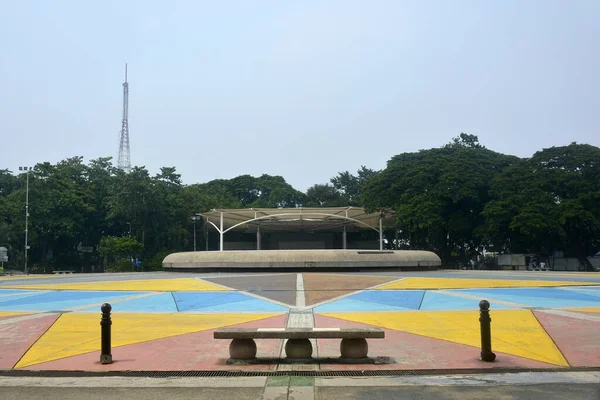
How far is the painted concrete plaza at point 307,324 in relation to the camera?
316 inches

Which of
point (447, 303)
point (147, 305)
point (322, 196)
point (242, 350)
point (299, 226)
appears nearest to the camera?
point (242, 350)

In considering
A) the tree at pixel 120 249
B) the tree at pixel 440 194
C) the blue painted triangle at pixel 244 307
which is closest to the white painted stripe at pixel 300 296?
the blue painted triangle at pixel 244 307

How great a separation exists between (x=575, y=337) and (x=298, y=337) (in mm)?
5396

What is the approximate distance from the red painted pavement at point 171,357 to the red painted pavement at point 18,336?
0.80m

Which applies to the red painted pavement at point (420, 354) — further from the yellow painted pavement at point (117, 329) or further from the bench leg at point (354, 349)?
the yellow painted pavement at point (117, 329)

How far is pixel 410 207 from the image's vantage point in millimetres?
44906

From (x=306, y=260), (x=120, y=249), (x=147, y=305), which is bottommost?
(x=147, y=305)

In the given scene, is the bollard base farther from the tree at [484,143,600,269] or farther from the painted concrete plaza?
the tree at [484,143,600,269]

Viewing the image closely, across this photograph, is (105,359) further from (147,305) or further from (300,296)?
(300,296)

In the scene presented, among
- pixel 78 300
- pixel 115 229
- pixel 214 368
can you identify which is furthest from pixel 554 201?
pixel 115 229

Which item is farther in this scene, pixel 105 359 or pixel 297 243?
pixel 297 243

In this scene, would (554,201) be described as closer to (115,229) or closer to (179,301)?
(179,301)

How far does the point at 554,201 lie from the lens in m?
41.6

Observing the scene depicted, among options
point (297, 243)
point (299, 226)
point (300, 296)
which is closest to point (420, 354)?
point (300, 296)
